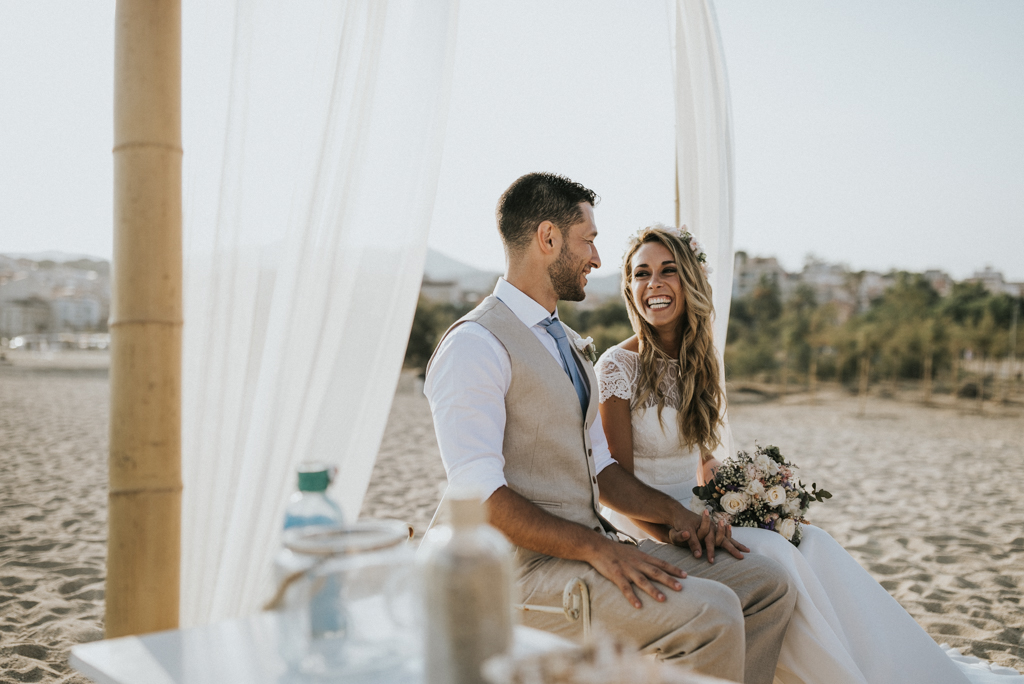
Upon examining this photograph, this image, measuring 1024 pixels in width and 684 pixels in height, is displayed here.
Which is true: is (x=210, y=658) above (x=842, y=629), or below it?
above

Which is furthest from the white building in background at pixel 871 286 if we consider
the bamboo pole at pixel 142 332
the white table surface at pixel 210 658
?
the white table surface at pixel 210 658

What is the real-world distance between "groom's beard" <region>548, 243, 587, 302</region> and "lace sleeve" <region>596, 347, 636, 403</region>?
15.8 inches

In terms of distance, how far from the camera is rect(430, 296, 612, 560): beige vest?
1.98 metres

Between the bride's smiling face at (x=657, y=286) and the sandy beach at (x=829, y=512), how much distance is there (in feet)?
6.13

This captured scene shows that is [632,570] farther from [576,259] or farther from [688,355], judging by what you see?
[688,355]

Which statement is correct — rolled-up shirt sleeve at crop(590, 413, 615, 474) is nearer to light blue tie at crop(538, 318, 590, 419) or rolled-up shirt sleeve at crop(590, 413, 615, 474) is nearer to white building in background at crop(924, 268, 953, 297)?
light blue tie at crop(538, 318, 590, 419)

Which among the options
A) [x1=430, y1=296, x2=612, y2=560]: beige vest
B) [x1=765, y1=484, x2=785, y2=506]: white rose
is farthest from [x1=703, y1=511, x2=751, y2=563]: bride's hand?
[x1=430, y1=296, x2=612, y2=560]: beige vest

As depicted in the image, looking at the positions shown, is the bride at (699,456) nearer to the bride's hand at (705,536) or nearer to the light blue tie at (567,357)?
the bride's hand at (705,536)

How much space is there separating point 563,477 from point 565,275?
63cm

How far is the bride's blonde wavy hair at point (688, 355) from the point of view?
2.67 metres

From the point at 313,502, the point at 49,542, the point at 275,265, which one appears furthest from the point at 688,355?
the point at 49,542

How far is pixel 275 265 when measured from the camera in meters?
1.83

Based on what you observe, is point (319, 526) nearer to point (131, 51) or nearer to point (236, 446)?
point (236, 446)

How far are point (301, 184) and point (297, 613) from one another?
1.25 m
